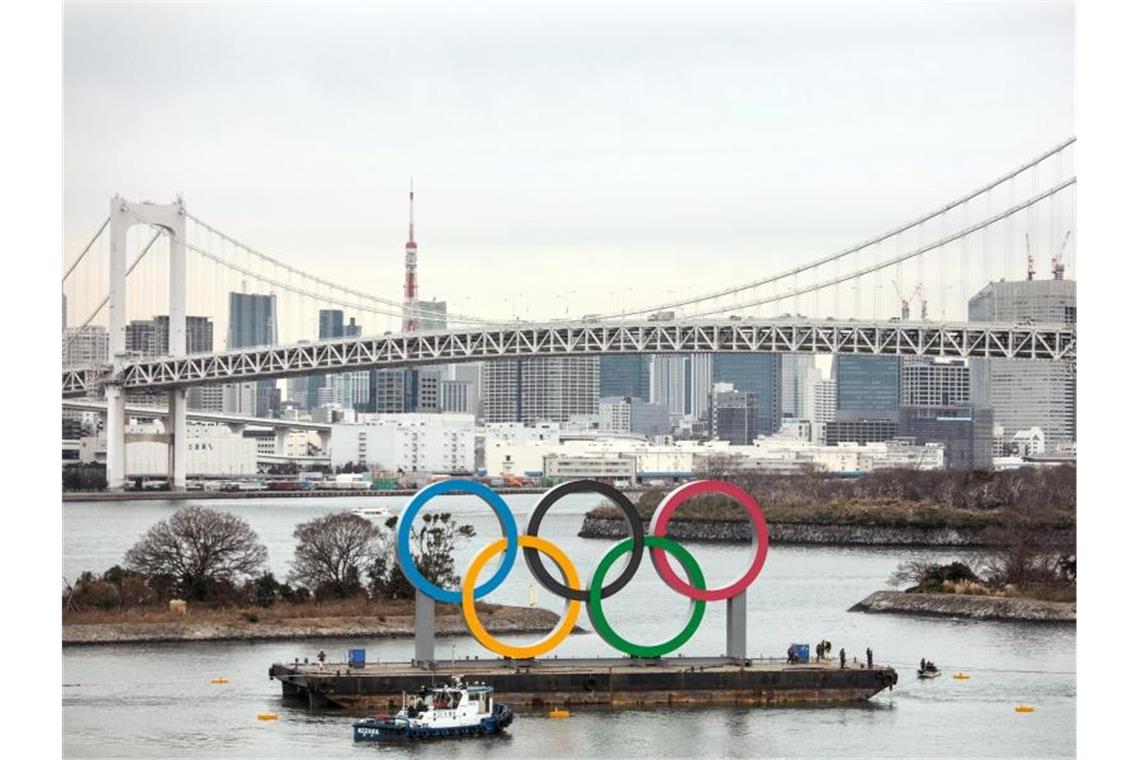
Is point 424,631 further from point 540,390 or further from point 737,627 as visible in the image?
point 540,390

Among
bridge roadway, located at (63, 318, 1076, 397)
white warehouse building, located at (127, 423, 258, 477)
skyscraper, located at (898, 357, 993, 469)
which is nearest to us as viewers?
bridge roadway, located at (63, 318, 1076, 397)

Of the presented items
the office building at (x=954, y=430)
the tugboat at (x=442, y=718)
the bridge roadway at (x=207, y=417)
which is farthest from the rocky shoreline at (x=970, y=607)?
the office building at (x=954, y=430)

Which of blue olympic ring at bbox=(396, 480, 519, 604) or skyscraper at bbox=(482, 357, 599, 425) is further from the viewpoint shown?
skyscraper at bbox=(482, 357, 599, 425)

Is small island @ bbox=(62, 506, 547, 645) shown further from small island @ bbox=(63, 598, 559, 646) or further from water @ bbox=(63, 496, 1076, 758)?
water @ bbox=(63, 496, 1076, 758)

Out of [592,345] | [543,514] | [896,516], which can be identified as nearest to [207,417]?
[592,345]

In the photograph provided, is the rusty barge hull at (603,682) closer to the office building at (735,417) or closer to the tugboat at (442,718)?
the tugboat at (442,718)

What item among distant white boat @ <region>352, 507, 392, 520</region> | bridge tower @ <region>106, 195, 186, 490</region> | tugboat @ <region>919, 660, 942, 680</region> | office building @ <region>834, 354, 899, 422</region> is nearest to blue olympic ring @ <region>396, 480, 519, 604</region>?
tugboat @ <region>919, 660, 942, 680</region>
